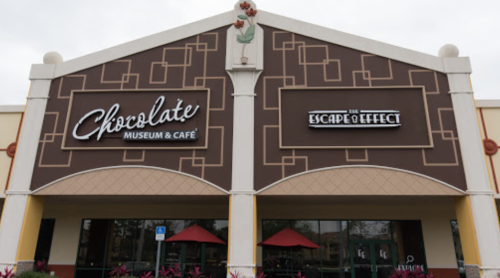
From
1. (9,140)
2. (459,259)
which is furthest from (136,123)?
(459,259)

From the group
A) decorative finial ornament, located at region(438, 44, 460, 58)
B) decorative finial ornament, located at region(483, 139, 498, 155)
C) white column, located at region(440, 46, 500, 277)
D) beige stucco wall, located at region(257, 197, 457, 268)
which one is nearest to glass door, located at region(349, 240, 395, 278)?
beige stucco wall, located at region(257, 197, 457, 268)

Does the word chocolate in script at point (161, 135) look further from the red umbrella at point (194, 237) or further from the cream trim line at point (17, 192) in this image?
the cream trim line at point (17, 192)

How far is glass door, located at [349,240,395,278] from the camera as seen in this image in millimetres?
15016

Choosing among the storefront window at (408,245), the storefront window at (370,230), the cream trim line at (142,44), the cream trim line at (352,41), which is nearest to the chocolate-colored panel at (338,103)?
the cream trim line at (352,41)

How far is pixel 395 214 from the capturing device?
15688mm

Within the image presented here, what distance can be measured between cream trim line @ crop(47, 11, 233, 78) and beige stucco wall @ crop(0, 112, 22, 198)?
2574 mm

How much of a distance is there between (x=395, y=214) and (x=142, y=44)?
44.0ft

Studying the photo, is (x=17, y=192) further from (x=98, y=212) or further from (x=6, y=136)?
(x=98, y=212)

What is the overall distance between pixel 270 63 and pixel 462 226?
9401mm

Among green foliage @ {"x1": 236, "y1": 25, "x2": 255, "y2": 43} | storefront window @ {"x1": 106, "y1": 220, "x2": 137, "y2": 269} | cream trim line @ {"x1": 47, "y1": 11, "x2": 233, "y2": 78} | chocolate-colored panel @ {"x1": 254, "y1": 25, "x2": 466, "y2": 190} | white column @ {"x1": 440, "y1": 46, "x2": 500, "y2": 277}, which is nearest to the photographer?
white column @ {"x1": 440, "y1": 46, "x2": 500, "y2": 277}

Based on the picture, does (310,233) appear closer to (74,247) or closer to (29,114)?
(74,247)

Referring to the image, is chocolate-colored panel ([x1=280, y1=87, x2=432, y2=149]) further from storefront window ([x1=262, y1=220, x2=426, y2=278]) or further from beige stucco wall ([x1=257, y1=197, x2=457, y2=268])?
storefront window ([x1=262, y1=220, x2=426, y2=278])

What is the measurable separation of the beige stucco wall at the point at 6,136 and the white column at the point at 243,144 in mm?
8991

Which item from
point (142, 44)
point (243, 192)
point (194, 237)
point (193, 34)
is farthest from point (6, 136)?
point (243, 192)
